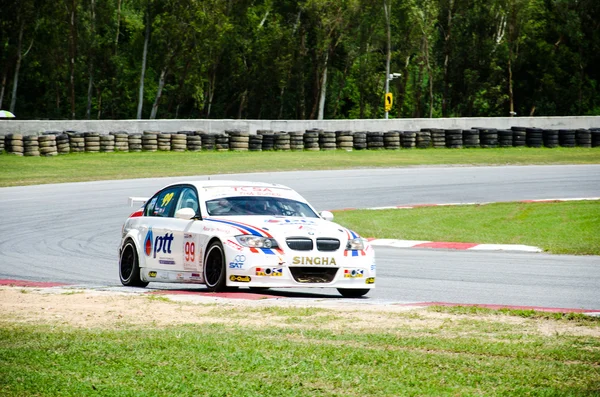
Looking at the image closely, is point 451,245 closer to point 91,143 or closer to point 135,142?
point 91,143

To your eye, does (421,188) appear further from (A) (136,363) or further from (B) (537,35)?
(B) (537,35)

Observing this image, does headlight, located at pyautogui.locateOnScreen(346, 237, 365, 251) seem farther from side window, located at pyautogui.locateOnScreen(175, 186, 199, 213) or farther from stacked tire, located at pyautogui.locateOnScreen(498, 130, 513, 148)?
stacked tire, located at pyautogui.locateOnScreen(498, 130, 513, 148)

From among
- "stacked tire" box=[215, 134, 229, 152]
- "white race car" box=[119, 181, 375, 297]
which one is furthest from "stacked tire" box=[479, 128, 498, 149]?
"white race car" box=[119, 181, 375, 297]

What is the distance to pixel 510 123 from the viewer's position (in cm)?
4550

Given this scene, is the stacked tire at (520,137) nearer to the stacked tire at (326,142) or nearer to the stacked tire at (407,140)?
the stacked tire at (407,140)

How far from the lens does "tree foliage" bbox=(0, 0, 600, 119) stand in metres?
62.6

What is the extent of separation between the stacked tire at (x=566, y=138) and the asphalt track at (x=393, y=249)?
603cm

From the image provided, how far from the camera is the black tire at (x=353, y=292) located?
11398 mm

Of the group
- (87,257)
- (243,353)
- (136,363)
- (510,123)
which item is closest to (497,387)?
(243,353)

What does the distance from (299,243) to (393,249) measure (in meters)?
6.73

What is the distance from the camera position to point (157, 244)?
1217 centimetres

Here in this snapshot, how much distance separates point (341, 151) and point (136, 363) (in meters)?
34.4

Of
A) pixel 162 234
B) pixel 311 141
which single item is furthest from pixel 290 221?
pixel 311 141

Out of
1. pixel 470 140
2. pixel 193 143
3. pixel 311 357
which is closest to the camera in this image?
pixel 311 357
